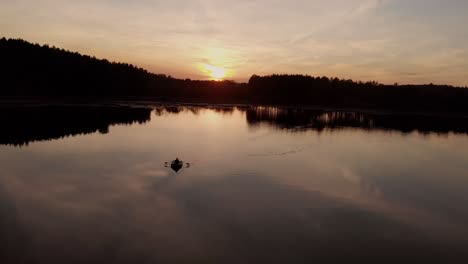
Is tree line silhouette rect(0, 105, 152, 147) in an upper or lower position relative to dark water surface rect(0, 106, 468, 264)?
upper

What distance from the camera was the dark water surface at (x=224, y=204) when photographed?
2161 centimetres

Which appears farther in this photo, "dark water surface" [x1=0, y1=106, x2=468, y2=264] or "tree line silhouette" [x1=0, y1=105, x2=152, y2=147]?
"tree line silhouette" [x1=0, y1=105, x2=152, y2=147]

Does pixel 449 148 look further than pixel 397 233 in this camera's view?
Yes

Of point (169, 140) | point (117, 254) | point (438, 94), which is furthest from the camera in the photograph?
point (438, 94)

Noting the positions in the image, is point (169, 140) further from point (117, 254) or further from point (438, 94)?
point (438, 94)

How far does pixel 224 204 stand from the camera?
1172 inches

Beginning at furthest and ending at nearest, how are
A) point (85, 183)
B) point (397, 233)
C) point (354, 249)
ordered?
point (85, 183)
point (397, 233)
point (354, 249)

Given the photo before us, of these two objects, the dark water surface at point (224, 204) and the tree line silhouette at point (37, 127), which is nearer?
the dark water surface at point (224, 204)

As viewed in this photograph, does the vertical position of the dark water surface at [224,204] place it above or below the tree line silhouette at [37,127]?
below

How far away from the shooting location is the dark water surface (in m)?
21.6

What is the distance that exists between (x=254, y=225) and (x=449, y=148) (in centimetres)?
5725

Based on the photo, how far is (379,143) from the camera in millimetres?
69375

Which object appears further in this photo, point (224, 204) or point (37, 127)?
point (37, 127)

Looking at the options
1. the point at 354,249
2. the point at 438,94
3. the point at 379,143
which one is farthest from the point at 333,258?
the point at 438,94
